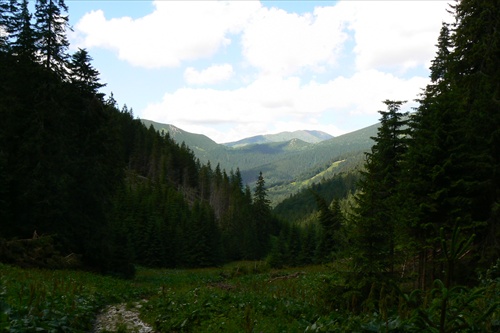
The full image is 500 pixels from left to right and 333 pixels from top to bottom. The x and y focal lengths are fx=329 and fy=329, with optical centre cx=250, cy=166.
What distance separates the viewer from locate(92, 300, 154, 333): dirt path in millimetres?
9992

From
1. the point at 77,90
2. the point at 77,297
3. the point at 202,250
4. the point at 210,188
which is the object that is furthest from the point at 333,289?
the point at 210,188

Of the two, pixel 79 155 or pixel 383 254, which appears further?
pixel 79 155

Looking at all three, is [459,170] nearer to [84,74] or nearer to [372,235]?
[372,235]

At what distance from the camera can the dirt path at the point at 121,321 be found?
9992 millimetres

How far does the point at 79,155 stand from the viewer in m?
26.4

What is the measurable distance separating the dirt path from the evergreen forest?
36.1 inches

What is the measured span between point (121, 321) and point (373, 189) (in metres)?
9.33

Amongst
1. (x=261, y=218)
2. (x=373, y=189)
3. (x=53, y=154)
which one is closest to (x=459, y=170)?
(x=373, y=189)

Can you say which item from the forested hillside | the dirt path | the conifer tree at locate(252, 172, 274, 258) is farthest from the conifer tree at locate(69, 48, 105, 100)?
the conifer tree at locate(252, 172, 274, 258)

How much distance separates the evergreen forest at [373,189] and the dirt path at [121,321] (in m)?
0.92

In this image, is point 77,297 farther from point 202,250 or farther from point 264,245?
point 264,245

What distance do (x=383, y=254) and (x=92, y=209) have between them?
23.8 m

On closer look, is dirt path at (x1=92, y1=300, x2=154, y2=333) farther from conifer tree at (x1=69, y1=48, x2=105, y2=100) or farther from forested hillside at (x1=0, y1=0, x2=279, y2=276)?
conifer tree at (x1=69, y1=48, x2=105, y2=100)

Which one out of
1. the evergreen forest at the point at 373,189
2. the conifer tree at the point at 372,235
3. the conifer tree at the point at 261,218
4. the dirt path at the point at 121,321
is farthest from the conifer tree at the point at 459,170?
the conifer tree at the point at 261,218
